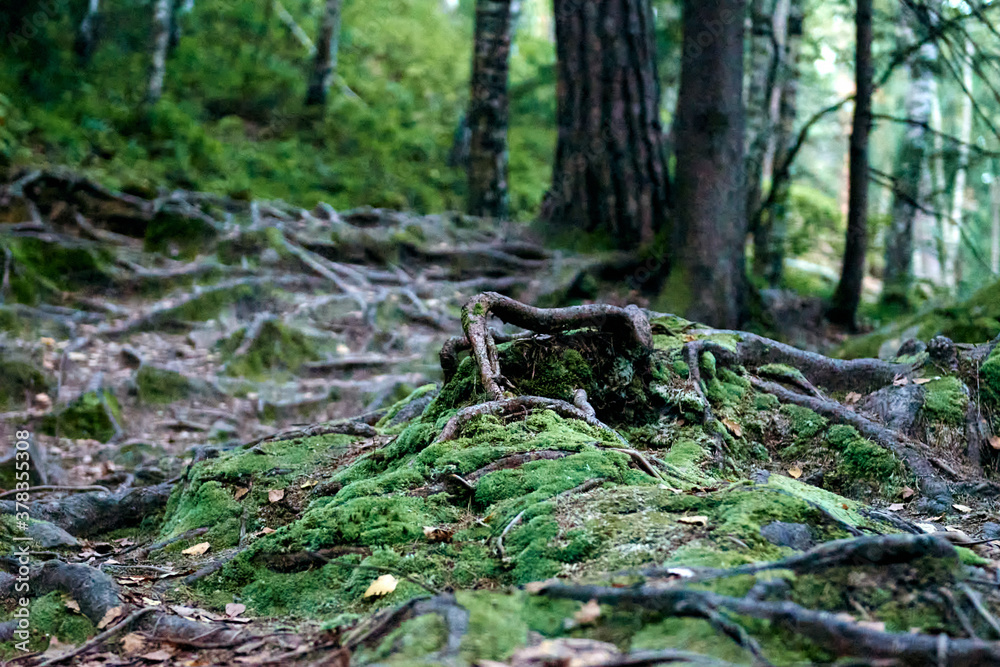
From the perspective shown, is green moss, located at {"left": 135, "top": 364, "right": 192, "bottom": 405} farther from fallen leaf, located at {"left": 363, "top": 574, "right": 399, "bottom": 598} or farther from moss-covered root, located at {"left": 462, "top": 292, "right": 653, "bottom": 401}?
fallen leaf, located at {"left": 363, "top": 574, "right": 399, "bottom": 598}

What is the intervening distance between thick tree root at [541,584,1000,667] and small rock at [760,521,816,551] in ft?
2.43

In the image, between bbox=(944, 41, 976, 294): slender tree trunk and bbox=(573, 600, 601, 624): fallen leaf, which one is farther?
bbox=(944, 41, 976, 294): slender tree trunk

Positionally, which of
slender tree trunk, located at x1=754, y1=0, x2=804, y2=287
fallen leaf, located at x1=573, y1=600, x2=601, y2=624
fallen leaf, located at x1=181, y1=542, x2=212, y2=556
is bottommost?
fallen leaf, located at x1=181, y1=542, x2=212, y2=556

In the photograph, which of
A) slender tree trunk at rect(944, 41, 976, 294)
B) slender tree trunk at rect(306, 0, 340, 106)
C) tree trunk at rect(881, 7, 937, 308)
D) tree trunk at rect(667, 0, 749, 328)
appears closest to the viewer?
tree trunk at rect(667, 0, 749, 328)

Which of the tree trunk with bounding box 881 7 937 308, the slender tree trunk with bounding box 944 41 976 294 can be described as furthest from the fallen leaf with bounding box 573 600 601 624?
the slender tree trunk with bounding box 944 41 976 294

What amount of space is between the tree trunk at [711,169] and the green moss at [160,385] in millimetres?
4858

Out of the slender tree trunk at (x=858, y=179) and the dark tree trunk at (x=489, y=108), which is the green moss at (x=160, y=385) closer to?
the dark tree trunk at (x=489, y=108)

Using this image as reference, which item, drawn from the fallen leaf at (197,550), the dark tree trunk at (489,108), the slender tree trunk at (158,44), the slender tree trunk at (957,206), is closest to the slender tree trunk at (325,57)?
the slender tree trunk at (158,44)

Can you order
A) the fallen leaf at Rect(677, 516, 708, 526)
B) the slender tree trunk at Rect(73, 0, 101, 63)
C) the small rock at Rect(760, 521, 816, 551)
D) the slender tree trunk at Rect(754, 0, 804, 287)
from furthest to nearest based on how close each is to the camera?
the slender tree trunk at Rect(73, 0, 101, 63)
the slender tree trunk at Rect(754, 0, 804, 287)
the fallen leaf at Rect(677, 516, 708, 526)
the small rock at Rect(760, 521, 816, 551)

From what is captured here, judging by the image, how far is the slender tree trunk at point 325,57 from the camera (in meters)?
16.8

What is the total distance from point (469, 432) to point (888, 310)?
30.5 feet

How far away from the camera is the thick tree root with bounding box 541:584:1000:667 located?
210 centimetres

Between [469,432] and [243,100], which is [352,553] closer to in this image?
[469,432]

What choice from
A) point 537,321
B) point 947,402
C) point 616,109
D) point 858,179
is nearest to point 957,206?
point 858,179
